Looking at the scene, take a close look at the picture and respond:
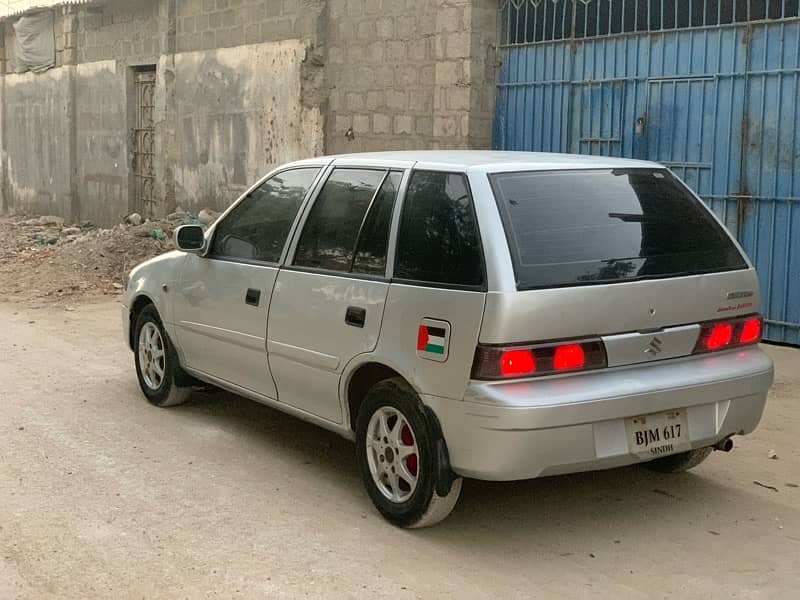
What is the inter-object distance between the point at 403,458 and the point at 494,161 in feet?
4.49

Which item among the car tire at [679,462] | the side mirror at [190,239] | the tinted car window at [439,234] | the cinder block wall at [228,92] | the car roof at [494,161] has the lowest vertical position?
the car tire at [679,462]

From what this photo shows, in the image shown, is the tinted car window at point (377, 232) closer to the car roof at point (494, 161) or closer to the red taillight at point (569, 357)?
the car roof at point (494, 161)

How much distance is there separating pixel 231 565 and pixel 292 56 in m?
10.2

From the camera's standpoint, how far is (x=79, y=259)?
45.2 ft

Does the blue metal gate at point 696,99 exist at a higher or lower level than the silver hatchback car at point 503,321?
higher

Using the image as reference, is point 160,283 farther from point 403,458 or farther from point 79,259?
→ point 79,259

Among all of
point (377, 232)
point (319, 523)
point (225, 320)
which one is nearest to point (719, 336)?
point (377, 232)

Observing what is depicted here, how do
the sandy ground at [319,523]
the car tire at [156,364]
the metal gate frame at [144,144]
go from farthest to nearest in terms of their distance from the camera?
the metal gate frame at [144,144] < the car tire at [156,364] < the sandy ground at [319,523]

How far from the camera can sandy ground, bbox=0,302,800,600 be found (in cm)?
419

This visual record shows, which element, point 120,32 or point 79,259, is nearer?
point 79,259

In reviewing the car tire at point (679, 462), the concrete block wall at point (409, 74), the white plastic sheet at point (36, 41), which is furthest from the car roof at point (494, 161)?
the white plastic sheet at point (36, 41)

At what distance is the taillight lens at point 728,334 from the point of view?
4.76 m

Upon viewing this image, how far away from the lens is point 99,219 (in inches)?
741

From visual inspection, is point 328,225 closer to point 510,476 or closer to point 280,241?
point 280,241
